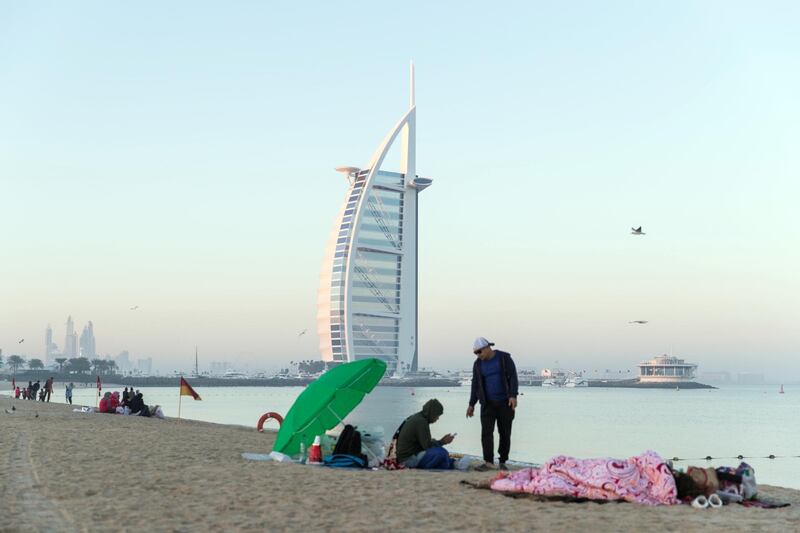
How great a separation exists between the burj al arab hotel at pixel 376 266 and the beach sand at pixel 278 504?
114 meters

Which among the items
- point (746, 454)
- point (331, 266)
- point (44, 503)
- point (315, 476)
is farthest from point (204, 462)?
point (331, 266)

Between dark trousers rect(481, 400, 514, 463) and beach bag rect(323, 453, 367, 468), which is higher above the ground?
dark trousers rect(481, 400, 514, 463)

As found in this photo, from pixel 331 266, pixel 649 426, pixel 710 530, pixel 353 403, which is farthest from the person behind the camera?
pixel 331 266

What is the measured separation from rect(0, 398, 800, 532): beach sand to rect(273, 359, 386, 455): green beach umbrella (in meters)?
0.87

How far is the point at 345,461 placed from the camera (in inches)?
428

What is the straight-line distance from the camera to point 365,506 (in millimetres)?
7516

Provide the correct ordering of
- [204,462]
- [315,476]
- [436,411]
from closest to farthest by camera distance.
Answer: [315,476] → [436,411] → [204,462]

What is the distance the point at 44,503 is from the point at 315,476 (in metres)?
3.08

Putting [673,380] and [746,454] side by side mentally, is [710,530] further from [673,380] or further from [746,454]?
[673,380]

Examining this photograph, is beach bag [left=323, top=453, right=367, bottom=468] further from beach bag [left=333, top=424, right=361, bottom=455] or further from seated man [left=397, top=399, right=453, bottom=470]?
seated man [left=397, top=399, right=453, bottom=470]

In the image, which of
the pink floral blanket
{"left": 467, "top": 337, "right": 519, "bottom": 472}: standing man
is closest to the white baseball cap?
{"left": 467, "top": 337, "right": 519, "bottom": 472}: standing man

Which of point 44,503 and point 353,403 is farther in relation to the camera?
point 353,403

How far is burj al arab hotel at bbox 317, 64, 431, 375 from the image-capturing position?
12731 centimetres

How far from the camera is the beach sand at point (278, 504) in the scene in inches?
259
